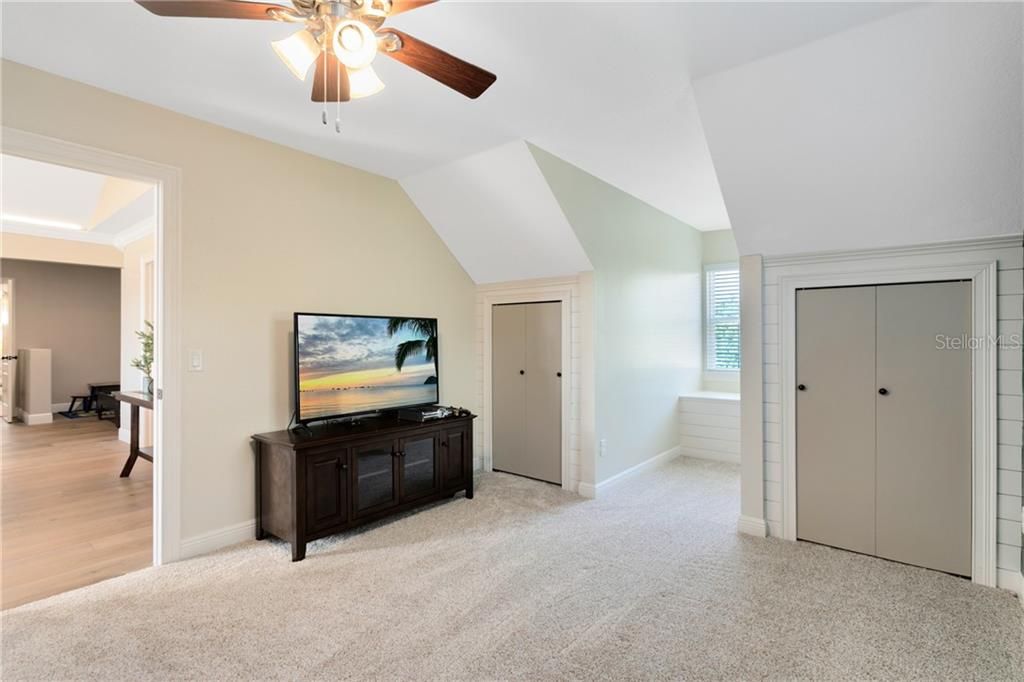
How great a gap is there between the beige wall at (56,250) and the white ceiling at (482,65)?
4708mm

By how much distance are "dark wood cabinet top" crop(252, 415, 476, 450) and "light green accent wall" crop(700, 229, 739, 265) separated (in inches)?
147

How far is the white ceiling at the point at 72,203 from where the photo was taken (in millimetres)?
4312

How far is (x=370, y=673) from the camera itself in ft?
6.19

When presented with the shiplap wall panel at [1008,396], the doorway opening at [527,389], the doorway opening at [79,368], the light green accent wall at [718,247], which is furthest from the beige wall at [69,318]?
the shiplap wall panel at [1008,396]

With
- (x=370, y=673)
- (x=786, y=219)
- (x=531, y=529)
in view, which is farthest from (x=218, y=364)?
(x=786, y=219)

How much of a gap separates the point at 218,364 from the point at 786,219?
11.1 feet

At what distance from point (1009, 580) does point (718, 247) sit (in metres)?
3.91

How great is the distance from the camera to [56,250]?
5980mm

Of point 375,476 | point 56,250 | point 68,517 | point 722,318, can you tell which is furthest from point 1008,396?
point 56,250

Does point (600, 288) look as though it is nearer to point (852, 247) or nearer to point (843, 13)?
point (852, 247)

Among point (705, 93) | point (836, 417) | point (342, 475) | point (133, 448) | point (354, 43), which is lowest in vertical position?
point (133, 448)

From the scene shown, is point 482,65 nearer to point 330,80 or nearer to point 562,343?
point 330,80

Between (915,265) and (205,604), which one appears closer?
(205,604)

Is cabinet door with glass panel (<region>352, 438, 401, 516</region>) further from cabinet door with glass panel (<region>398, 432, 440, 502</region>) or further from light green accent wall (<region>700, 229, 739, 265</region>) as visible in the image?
light green accent wall (<region>700, 229, 739, 265</region>)
